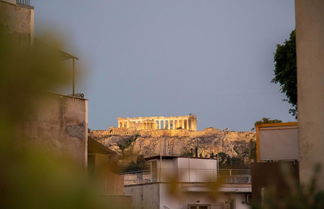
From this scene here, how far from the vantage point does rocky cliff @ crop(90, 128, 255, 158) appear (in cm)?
12031

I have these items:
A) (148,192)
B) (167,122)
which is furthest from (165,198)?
(167,122)

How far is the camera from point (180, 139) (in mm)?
129000

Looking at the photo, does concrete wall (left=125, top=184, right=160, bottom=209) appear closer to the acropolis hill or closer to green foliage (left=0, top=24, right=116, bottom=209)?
green foliage (left=0, top=24, right=116, bottom=209)

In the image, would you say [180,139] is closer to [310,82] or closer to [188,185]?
[188,185]

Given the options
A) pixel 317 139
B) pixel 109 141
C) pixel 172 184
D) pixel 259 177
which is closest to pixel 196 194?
pixel 259 177

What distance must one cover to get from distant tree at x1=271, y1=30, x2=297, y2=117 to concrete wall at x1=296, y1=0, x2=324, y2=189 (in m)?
17.1

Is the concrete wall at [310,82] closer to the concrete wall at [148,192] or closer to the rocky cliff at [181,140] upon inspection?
the concrete wall at [148,192]

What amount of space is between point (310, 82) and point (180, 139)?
119 m

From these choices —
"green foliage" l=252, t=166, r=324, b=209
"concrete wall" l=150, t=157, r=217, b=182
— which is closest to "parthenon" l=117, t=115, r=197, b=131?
"concrete wall" l=150, t=157, r=217, b=182

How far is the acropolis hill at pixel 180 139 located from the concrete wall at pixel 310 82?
10694 cm

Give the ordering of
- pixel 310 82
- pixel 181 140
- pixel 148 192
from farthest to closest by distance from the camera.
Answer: pixel 181 140 < pixel 148 192 < pixel 310 82

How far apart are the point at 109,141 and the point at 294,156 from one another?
11159 cm

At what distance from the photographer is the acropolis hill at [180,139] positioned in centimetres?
12038

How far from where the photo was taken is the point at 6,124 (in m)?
1.12
